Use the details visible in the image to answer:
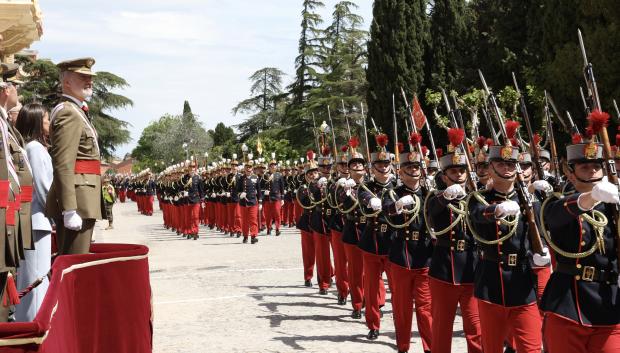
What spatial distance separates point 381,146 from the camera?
9531 mm

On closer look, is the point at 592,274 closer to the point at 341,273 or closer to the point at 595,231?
the point at 595,231

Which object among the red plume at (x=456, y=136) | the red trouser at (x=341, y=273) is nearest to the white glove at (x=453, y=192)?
the red plume at (x=456, y=136)

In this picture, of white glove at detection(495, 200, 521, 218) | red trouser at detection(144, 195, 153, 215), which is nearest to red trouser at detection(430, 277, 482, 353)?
white glove at detection(495, 200, 521, 218)

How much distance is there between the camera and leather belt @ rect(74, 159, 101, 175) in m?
6.12

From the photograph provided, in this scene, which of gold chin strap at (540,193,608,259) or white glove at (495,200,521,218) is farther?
white glove at (495,200,521,218)

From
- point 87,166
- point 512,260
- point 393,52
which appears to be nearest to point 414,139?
point 512,260

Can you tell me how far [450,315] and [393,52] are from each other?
1221 inches

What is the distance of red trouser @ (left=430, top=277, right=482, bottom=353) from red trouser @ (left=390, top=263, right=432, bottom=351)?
0.62 m

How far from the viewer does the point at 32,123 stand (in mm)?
6707

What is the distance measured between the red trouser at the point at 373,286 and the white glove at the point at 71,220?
381 cm

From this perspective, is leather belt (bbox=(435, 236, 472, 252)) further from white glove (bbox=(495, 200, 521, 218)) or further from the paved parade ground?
the paved parade ground

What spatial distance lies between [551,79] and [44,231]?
15.8 metres

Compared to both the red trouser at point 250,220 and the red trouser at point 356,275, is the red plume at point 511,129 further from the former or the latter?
the red trouser at point 250,220

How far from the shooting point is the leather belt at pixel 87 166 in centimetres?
612
